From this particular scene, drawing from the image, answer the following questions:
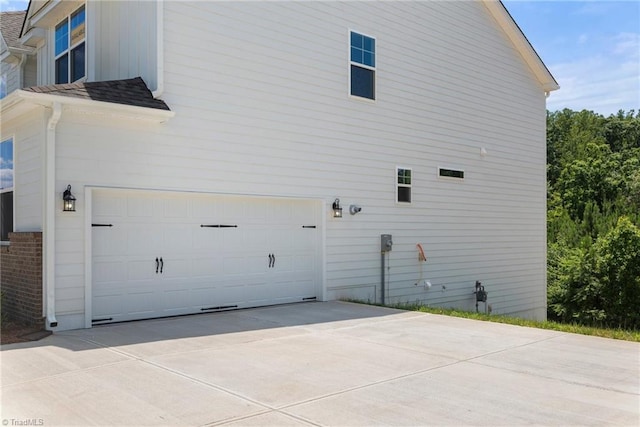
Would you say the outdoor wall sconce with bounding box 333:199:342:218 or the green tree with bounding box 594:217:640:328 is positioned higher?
the outdoor wall sconce with bounding box 333:199:342:218

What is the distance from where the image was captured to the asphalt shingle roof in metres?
14.0

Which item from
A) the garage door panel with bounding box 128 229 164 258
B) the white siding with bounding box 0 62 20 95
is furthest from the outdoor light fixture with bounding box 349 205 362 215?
the white siding with bounding box 0 62 20 95

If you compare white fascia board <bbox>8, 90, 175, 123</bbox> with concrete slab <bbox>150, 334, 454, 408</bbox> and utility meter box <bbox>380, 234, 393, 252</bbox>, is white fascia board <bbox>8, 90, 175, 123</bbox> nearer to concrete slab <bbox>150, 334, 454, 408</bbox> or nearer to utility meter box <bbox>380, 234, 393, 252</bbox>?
concrete slab <bbox>150, 334, 454, 408</bbox>

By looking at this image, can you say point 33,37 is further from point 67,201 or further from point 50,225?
point 50,225

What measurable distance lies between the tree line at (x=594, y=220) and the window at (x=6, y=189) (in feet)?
57.4

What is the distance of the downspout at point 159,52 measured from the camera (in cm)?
884

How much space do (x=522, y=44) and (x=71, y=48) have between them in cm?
1199

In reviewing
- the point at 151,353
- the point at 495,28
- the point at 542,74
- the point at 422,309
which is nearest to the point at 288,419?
the point at 151,353

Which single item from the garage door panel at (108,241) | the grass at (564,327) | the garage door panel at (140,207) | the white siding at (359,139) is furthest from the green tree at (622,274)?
the garage door panel at (108,241)

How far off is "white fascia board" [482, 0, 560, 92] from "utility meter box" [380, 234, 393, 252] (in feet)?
24.7

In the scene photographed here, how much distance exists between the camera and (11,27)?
1498 cm

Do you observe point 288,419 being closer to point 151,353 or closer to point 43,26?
point 151,353

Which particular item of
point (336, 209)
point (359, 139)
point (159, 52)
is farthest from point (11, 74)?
point (336, 209)

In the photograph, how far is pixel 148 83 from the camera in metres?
9.13
